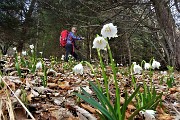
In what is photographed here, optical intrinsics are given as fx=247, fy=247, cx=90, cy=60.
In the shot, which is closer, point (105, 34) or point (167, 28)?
point (105, 34)

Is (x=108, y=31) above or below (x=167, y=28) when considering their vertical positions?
below

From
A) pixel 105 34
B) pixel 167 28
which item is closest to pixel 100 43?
pixel 105 34

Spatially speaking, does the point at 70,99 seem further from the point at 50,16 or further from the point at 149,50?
the point at 149,50

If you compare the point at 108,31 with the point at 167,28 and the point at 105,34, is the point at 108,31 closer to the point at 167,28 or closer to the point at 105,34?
the point at 105,34

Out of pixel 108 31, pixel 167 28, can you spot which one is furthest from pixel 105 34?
pixel 167 28

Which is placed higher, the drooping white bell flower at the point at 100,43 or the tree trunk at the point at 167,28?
the tree trunk at the point at 167,28

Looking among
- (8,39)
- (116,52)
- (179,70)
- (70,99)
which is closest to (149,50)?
(116,52)

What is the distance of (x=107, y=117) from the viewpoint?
1.30 metres

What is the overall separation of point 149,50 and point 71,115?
14.8 metres

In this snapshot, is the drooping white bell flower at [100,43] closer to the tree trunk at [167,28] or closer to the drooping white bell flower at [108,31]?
the drooping white bell flower at [108,31]

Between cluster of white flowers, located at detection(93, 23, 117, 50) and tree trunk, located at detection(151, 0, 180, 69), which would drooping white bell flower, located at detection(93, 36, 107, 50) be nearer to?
cluster of white flowers, located at detection(93, 23, 117, 50)

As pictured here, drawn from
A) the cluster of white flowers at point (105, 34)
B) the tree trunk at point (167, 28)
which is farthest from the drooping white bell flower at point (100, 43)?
the tree trunk at point (167, 28)

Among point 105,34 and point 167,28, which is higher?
point 167,28

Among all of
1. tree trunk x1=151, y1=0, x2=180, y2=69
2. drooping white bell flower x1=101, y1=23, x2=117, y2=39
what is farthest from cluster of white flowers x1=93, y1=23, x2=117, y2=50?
tree trunk x1=151, y1=0, x2=180, y2=69
